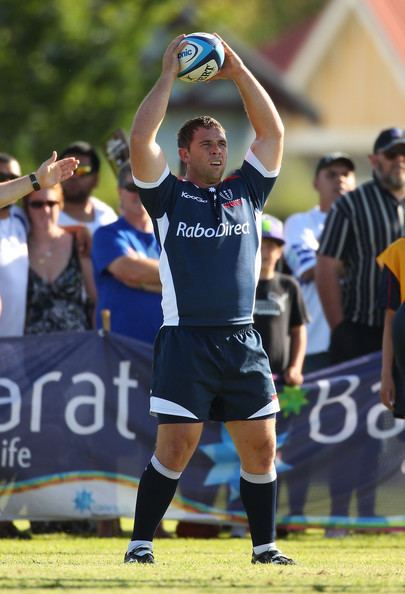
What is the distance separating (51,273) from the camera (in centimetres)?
1083

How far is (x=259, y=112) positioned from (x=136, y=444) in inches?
122

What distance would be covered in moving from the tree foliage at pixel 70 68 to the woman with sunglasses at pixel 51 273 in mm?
15008

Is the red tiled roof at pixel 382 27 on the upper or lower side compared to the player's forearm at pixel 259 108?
upper

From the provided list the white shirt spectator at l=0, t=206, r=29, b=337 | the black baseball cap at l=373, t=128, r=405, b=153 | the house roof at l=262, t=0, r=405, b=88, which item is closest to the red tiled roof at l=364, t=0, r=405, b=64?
the house roof at l=262, t=0, r=405, b=88

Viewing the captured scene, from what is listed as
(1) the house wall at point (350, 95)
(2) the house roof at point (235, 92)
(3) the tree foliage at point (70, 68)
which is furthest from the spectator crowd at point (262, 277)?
(1) the house wall at point (350, 95)

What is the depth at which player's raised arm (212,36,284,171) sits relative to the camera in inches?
316

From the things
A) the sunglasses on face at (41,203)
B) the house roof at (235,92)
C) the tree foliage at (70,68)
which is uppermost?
the house roof at (235,92)

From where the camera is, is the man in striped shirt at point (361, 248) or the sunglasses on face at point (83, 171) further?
the sunglasses on face at point (83, 171)

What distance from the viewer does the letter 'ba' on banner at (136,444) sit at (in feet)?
33.9

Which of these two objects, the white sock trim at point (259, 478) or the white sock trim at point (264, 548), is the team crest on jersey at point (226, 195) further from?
the white sock trim at point (264, 548)

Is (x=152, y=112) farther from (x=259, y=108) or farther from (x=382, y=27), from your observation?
(x=382, y=27)

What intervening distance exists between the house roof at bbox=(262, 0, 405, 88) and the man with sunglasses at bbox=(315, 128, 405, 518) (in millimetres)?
25707

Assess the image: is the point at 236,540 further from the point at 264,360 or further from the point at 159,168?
the point at 159,168

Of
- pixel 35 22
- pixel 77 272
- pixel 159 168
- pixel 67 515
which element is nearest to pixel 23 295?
pixel 77 272
